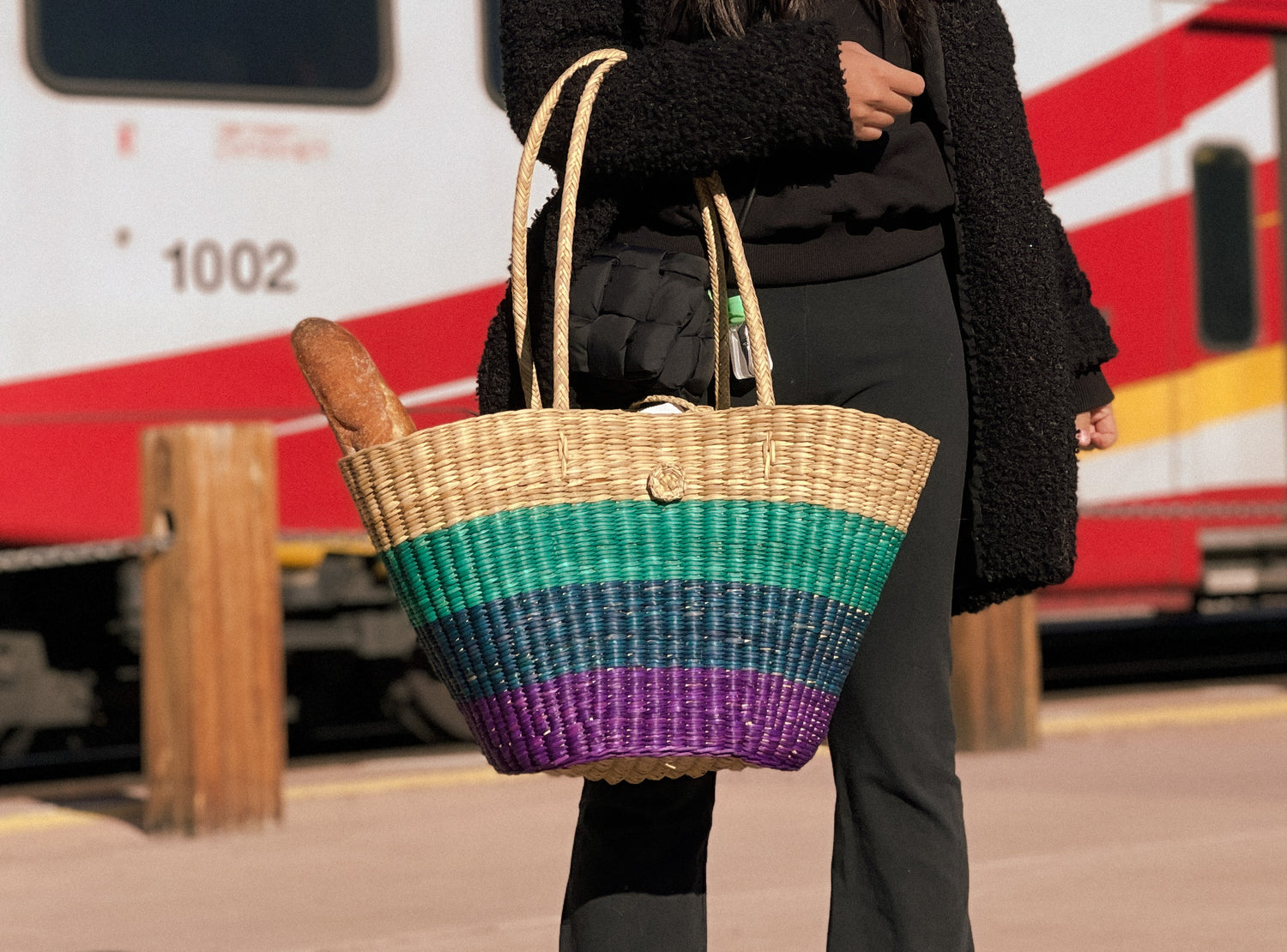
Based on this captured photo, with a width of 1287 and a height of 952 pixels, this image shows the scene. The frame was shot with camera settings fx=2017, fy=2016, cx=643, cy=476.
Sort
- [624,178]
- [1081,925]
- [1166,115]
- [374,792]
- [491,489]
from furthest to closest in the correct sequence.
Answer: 1. [1166,115]
2. [374,792]
3. [1081,925]
4. [624,178]
5. [491,489]

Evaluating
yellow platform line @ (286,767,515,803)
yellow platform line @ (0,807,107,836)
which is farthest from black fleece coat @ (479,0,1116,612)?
yellow platform line @ (286,767,515,803)

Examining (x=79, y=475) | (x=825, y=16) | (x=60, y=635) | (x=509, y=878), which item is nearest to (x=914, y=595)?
(x=825, y=16)

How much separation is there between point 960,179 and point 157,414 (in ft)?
12.8

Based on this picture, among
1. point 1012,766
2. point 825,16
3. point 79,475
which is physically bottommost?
point 1012,766

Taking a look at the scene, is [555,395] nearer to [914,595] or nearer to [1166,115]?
[914,595]

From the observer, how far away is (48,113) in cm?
583

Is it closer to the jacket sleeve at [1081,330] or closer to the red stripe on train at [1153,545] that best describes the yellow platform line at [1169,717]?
the red stripe on train at [1153,545]

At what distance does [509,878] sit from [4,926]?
41.3 inches

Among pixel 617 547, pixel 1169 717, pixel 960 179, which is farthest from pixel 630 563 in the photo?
pixel 1169 717

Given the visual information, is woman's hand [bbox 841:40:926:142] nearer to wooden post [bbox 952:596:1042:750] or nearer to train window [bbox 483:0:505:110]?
wooden post [bbox 952:596:1042:750]

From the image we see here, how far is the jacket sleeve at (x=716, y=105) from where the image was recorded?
7.32 feet

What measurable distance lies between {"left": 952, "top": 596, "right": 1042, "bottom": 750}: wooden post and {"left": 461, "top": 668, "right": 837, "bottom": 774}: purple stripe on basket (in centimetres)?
392

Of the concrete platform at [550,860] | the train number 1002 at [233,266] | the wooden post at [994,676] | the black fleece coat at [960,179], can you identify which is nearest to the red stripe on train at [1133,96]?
the wooden post at [994,676]

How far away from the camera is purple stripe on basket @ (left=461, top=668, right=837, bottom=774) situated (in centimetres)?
211
